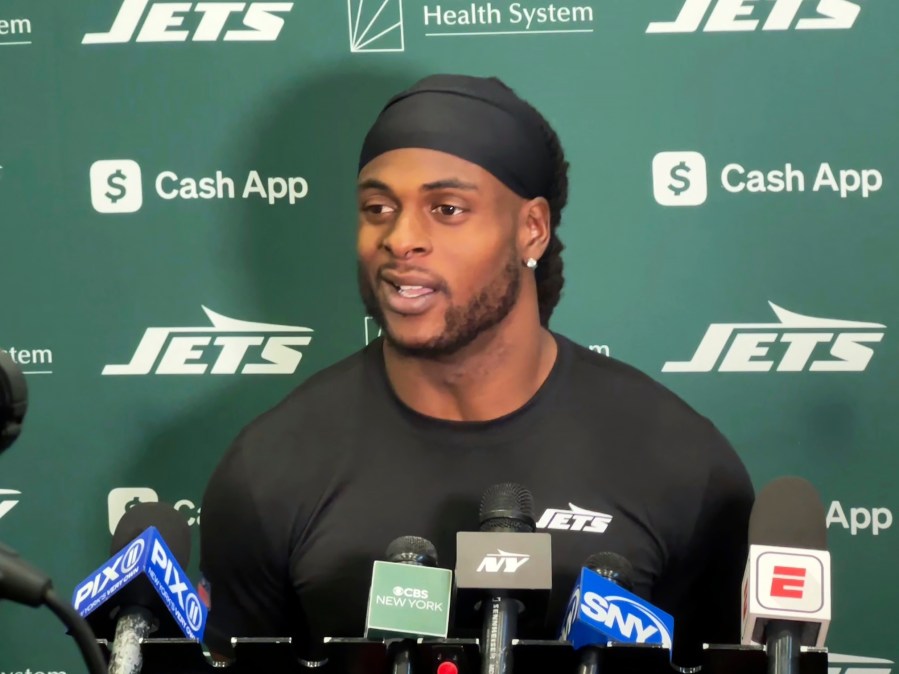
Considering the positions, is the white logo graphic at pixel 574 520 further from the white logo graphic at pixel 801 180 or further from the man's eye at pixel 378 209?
the white logo graphic at pixel 801 180

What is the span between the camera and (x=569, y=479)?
2.52 meters

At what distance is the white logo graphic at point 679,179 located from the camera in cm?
289

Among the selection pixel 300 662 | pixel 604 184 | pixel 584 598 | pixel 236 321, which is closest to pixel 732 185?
pixel 604 184

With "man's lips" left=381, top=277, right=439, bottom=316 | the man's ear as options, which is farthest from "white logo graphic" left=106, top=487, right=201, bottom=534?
the man's ear

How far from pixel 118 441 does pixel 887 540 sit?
193 cm

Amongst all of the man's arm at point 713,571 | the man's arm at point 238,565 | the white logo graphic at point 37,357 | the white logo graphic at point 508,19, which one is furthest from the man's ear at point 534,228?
the white logo graphic at point 37,357

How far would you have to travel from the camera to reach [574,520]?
8.16ft

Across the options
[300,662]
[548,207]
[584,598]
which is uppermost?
[548,207]

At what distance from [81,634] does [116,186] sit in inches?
72.3

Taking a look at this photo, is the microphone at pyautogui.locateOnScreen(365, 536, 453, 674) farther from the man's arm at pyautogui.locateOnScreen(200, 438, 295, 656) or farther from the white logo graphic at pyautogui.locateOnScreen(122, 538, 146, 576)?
the man's arm at pyautogui.locateOnScreen(200, 438, 295, 656)

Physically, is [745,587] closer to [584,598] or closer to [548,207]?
[584,598]

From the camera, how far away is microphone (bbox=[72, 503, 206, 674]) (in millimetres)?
1635

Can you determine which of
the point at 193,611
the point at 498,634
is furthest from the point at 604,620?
the point at 193,611

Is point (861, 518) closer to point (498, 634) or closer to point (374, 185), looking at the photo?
point (374, 185)
